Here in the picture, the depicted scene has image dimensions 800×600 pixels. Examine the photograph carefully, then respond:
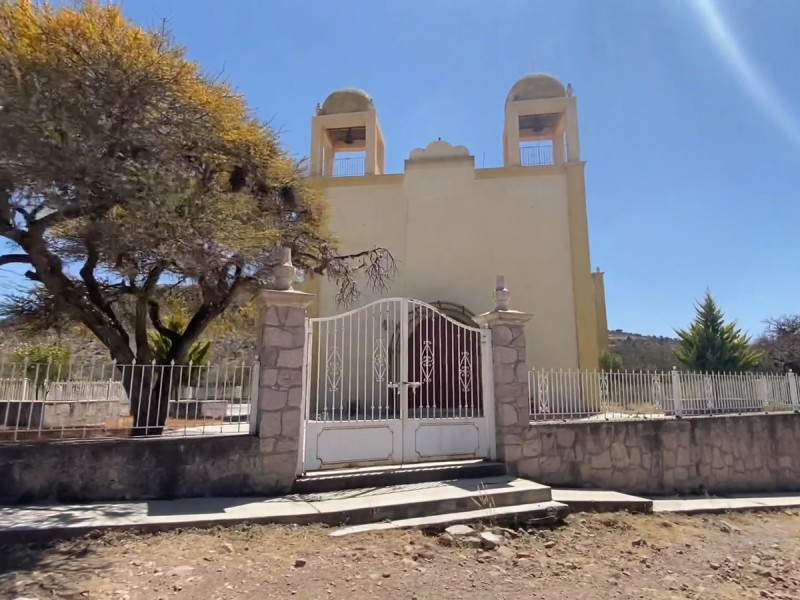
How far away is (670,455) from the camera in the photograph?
8109 mm

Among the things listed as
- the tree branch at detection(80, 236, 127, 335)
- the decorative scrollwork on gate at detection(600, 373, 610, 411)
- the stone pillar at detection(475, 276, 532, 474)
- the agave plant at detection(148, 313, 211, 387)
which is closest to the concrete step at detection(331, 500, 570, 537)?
the stone pillar at detection(475, 276, 532, 474)

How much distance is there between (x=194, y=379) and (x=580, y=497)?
466 centimetres

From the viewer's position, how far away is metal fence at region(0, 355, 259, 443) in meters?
5.49

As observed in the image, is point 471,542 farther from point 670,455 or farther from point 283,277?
point 670,455

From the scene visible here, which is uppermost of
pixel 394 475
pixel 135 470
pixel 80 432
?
pixel 80 432

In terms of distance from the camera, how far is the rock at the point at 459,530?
15.8ft

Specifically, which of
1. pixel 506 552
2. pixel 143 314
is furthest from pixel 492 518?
pixel 143 314

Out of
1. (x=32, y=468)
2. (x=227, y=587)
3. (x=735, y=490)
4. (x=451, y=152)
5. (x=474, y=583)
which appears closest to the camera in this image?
(x=227, y=587)

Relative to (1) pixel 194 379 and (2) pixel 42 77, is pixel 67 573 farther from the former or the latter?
(2) pixel 42 77

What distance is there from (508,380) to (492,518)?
233 cm

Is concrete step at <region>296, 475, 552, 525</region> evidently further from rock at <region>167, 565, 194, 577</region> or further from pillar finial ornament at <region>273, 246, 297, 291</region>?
pillar finial ornament at <region>273, 246, 297, 291</region>

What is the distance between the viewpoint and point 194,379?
580 cm

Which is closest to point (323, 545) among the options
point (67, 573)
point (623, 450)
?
point (67, 573)

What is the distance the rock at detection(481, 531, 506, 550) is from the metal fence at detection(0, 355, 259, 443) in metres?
2.76
